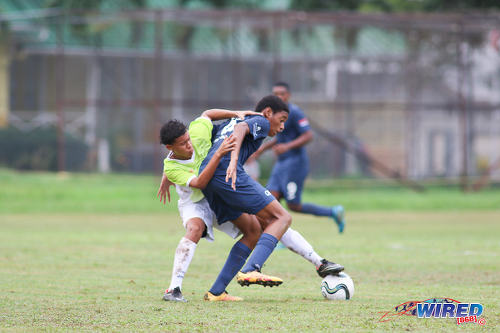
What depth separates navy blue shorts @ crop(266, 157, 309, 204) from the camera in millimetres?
11742

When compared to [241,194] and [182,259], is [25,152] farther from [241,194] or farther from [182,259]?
[241,194]

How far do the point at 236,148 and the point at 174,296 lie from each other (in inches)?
49.5

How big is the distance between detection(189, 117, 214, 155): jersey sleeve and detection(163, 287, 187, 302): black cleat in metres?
1.16

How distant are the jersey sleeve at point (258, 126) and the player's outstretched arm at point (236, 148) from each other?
0.15 ft

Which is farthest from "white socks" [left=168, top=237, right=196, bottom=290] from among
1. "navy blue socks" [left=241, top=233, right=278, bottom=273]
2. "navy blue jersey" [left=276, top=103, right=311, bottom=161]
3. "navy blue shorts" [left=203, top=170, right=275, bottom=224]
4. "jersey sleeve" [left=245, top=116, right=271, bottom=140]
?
"navy blue jersey" [left=276, top=103, right=311, bottom=161]

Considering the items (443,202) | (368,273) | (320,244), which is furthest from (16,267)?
(443,202)

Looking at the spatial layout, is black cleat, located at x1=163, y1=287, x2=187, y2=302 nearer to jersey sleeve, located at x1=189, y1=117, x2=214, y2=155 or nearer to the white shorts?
the white shorts

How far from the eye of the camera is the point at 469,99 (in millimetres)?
23000

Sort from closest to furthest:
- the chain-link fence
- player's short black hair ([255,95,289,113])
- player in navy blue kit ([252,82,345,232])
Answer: player's short black hair ([255,95,289,113]) < player in navy blue kit ([252,82,345,232]) < the chain-link fence

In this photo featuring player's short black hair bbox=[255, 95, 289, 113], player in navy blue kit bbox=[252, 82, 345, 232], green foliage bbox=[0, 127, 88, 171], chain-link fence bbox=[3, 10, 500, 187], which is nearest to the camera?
player's short black hair bbox=[255, 95, 289, 113]

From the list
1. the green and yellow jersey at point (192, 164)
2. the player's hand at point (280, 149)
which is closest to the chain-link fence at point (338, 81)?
the player's hand at point (280, 149)

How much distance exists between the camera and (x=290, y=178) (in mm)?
11828

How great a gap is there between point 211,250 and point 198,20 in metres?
12.2

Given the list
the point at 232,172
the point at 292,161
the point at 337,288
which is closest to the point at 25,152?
the point at 292,161
